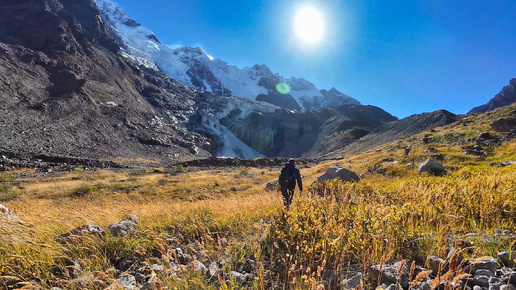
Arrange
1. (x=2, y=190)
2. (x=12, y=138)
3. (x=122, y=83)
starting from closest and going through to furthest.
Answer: (x=2, y=190), (x=12, y=138), (x=122, y=83)

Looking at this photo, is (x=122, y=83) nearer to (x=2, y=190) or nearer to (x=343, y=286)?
(x=2, y=190)

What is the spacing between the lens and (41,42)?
3755 inches

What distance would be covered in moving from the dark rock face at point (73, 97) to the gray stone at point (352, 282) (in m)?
65.6

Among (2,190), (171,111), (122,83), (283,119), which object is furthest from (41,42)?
(283,119)

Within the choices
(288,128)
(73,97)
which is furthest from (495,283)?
(288,128)

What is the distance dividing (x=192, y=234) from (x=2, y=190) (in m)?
30.0

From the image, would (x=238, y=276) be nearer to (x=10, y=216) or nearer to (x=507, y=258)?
(x=507, y=258)

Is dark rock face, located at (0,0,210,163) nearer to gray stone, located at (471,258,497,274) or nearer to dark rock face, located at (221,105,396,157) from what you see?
dark rock face, located at (221,105,396,157)

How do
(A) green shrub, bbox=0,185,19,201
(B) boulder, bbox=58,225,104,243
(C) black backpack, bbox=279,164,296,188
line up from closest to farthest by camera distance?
1. (B) boulder, bbox=58,225,104,243
2. (C) black backpack, bbox=279,164,296,188
3. (A) green shrub, bbox=0,185,19,201

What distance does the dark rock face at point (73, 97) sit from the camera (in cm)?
6291

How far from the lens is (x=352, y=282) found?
3340 mm

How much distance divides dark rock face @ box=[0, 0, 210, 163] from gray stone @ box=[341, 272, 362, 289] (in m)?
65.6

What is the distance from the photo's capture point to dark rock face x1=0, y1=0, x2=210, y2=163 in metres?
62.9

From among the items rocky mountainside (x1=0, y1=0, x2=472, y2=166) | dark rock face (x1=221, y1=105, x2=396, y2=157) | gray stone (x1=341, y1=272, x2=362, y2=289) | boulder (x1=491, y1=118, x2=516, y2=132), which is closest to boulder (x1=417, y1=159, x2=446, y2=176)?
gray stone (x1=341, y1=272, x2=362, y2=289)
